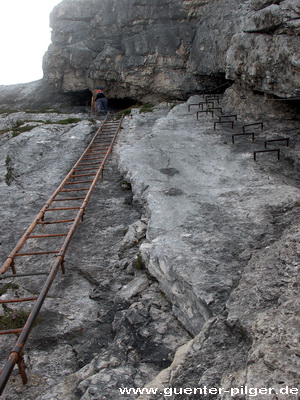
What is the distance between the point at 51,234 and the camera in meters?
8.39

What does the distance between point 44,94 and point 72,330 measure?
88.9ft

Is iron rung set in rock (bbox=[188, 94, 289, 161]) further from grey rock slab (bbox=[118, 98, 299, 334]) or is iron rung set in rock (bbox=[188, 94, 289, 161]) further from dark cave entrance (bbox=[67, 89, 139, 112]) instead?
dark cave entrance (bbox=[67, 89, 139, 112])

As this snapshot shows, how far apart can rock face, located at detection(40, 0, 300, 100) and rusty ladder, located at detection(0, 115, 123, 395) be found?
809cm

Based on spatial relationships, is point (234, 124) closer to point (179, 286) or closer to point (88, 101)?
point (179, 286)

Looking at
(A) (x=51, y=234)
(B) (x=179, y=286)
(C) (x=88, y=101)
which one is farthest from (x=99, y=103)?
(B) (x=179, y=286)

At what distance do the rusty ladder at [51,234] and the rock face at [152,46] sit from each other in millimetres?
8092

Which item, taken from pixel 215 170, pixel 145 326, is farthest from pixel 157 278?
pixel 215 170

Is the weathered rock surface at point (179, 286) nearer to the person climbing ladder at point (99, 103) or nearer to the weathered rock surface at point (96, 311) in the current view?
the weathered rock surface at point (96, 311)

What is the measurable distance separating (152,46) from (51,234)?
19956mm

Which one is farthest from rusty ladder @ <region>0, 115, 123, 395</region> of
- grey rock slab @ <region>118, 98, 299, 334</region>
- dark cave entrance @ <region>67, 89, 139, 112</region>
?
dark cave entrance @ <region>67, 89, 139, 112</region>

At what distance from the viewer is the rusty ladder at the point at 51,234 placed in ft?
16.3

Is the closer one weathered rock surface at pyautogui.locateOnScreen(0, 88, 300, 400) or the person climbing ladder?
weathered rock surface at pyautogui.locateOnScreen(0, 88, 300, 400)

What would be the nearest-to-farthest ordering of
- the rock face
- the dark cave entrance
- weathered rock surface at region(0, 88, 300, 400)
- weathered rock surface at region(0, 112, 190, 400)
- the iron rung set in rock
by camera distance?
1. weathered rock surface at region(0, 88, 300, 400)
2. weathered rock surface at region(0, 112, 190, 400)
3. the iron rung set in rock
4. the rock face
5. the dark cave entrance

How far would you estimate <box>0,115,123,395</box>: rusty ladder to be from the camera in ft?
16.3
